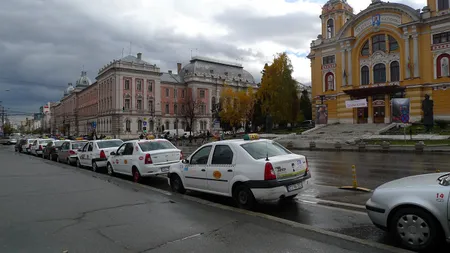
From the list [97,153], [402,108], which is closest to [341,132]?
[402,108]

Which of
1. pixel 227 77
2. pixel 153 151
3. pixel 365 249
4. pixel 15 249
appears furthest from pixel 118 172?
pixel 227 77

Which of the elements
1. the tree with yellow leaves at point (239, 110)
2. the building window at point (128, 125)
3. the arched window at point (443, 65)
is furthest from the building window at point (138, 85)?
the arched window at point (443, 65)

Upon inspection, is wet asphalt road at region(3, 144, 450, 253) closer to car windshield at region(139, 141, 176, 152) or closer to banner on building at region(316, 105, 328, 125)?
car windshield at region(139, 141, 176, 152)

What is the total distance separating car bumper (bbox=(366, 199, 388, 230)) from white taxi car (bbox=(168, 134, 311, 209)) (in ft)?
6.95

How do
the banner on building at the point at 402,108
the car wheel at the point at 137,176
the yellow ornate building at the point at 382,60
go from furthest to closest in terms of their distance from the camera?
the yellow ornate building at the point at 382,60 < the banner on building at the point at 402,108 < the car wheel at the point at 137,176

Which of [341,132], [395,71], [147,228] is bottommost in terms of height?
[147,228]

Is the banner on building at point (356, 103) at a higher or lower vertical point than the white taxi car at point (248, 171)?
higher

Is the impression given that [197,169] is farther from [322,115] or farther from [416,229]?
[322,115]

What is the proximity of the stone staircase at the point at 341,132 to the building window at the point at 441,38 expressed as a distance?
11717 mm

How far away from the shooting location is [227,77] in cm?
9700

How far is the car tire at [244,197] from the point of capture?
7.14 metres

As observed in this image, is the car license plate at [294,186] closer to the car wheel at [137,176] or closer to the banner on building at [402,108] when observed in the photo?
the car wheel at [137,176]

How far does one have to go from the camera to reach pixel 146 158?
11.4 meters

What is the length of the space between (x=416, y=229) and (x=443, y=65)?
4273 cm
